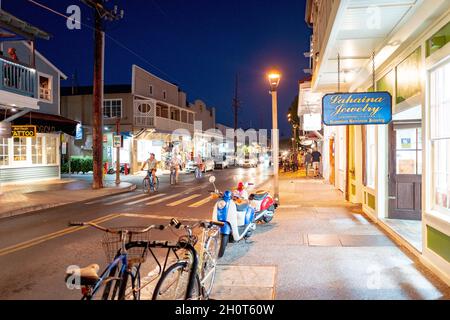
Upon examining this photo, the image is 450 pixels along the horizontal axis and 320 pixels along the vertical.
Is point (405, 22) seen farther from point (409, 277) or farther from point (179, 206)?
point (179, 206)

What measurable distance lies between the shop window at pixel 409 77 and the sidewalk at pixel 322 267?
2852 millimetres

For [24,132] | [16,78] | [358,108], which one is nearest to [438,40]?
[358,108]

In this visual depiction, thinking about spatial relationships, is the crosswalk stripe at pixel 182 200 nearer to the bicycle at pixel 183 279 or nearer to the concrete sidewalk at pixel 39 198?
the concrete sidewalk at pixel 39 198

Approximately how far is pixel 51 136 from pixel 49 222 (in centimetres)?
1537

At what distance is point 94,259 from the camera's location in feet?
23.4

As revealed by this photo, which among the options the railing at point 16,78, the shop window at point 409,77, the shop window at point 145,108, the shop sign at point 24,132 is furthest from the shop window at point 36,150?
the shop window at point 409,77

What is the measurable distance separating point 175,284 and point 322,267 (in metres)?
3.13

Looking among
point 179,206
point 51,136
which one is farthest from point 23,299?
point 51,136

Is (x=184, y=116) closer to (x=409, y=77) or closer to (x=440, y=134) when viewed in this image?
(x=409, y=77)

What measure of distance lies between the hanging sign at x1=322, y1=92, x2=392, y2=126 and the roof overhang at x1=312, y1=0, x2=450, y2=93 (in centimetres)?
106

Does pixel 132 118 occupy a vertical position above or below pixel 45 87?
below

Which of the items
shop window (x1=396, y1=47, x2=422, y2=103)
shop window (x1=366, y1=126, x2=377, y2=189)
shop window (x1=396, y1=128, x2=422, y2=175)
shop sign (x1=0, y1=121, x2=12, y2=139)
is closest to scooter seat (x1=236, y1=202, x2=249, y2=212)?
shop window (x1=396, y1=47, x2=422, y2=103)

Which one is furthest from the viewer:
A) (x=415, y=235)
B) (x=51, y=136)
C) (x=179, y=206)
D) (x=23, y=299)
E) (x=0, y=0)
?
(x=51, y=136)

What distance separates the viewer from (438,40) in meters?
5.95
